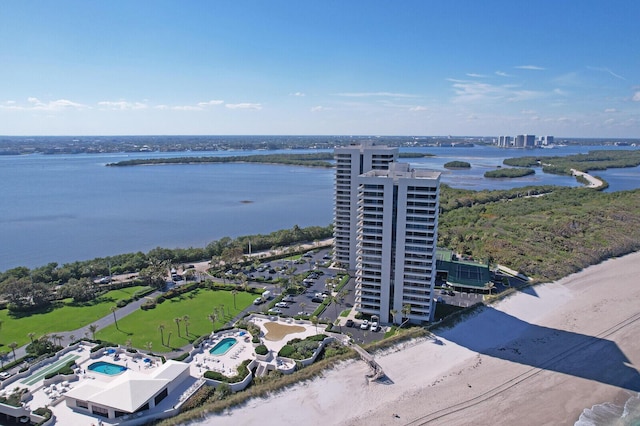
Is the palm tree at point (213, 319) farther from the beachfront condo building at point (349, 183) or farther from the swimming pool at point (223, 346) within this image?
the beachfront condo building at point (349, 183)

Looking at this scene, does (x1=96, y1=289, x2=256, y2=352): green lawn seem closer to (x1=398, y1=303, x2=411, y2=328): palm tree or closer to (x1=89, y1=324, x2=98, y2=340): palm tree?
(x1=89, y1=324, x2=98, y2=340): palm tree

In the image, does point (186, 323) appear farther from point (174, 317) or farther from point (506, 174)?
point (506, 174)

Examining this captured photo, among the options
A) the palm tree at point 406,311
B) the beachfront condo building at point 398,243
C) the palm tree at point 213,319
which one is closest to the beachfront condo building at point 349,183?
the beachfront condo building at point 398,243

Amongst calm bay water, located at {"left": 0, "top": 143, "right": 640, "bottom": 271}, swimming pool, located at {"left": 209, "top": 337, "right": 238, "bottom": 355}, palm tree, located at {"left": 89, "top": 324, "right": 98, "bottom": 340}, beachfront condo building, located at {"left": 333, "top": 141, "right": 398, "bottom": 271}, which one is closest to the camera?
swimming pool, located at {"left": 209, "top": 337, "right": 238, "bottom": 355}

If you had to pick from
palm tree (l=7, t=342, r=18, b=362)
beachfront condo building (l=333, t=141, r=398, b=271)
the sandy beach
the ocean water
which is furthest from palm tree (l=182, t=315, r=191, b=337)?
the ocean water

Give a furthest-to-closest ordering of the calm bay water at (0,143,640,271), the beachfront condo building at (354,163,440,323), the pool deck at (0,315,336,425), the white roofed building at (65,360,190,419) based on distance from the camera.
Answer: the calm bay water at (0,143,640,271)
the beachfront condo building at (354,163,440,323)
the pool deck at (0,315,336,425)
the white roofed building at (65,360,190,419)

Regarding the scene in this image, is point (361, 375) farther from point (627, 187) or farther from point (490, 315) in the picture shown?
point (627, 187)
